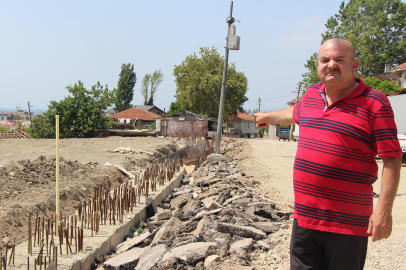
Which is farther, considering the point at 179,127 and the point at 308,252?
the point at 179,127

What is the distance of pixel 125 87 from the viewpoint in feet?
182

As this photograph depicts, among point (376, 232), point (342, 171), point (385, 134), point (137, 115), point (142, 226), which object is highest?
point (137, 115)

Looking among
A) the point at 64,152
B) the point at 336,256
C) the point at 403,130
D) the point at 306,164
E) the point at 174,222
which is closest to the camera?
the point at 336,256

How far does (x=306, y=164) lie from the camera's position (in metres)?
2.00

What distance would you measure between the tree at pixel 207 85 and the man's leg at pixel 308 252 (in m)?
36.8

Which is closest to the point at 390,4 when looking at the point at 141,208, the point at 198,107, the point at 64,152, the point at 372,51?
the point at 372,51

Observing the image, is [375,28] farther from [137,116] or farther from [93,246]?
[93,246]

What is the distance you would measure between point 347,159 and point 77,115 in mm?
24311

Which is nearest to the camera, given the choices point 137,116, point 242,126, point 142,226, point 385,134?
point 385,134

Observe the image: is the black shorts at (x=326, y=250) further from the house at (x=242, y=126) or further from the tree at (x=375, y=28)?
the house at (x=242, y=126)

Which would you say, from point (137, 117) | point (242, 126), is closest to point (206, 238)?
point (137, 117)

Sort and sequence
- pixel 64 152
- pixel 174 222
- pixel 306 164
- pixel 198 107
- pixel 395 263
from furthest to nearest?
1. pixel 198 107
2. pixel 64 152
3. pixel 174 222
4. pixel 395 263
5. pixel 306 164

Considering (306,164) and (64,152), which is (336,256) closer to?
(306,164)

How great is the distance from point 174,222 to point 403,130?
16780 mm
